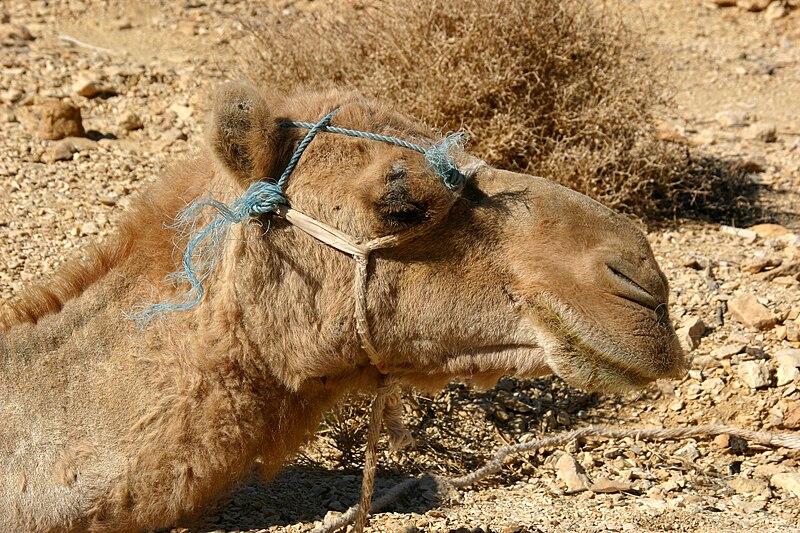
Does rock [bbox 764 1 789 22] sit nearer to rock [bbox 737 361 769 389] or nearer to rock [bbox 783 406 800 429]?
rock [bbox 737 361 769 389]

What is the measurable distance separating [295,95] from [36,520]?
1511 millimetres

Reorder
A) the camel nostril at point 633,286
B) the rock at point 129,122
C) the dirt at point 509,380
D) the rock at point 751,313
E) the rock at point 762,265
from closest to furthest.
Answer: the camel nostril at point 633,286 → the dirt at point 509,380 → the rock at point 751,313 → the rock at point 762,265 → the rock at point 129,122

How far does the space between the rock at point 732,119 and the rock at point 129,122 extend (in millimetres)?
4892

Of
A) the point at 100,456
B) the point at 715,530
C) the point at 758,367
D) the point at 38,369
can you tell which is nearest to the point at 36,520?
the point at 100,456

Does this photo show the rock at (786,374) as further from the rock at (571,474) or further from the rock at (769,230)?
the rock at (769,230)

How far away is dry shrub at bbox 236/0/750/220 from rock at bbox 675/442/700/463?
1899 millimetres

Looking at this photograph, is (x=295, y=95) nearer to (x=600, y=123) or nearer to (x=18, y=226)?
(x=18, y=226)

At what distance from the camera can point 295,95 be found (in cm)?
312

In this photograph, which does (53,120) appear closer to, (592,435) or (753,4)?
(592,435)

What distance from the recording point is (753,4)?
10.7 metres

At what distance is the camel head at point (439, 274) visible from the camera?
107 inches

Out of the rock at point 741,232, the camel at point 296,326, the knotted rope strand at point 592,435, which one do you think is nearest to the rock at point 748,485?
the knotted rope strand at point 592,435

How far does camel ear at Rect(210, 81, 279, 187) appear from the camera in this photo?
2641 mm

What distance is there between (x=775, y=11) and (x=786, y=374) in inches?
284
